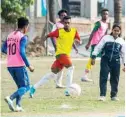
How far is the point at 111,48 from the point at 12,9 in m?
23.5

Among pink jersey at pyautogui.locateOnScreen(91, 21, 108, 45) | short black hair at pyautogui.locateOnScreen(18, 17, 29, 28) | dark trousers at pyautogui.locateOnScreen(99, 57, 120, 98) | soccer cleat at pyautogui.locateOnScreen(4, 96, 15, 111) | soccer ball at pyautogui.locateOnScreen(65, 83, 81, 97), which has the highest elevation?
short black hair at pyautogui.locateOnScreen(18, 17, 29, 28)

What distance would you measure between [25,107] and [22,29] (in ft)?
4.74

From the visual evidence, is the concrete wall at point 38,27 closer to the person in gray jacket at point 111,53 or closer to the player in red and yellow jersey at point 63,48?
the player in red and yellow jersey at point 63,48

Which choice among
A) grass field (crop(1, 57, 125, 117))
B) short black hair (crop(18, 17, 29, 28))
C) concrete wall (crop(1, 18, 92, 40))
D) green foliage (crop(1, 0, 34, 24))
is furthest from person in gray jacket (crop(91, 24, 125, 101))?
concrete wall (crop(1, 18, 92, 40))

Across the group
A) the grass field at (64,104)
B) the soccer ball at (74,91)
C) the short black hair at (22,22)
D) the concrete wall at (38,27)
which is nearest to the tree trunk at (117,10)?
the concrete wall at (38,27)

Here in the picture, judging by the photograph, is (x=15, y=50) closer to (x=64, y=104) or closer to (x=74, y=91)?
(x=64, y=104)

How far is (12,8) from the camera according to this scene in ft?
115

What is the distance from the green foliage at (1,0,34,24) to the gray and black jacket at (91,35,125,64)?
73.8ft

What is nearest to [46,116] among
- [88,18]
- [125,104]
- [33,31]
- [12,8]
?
[125,104]

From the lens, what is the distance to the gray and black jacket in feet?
39.2

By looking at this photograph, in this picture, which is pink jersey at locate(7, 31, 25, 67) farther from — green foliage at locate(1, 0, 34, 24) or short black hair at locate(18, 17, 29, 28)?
green foliage at locate(1, 0, 34, 24)

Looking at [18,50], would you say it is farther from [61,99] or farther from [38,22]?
[38,22]

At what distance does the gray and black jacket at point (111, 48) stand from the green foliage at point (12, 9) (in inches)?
886

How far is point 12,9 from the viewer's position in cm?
3500
